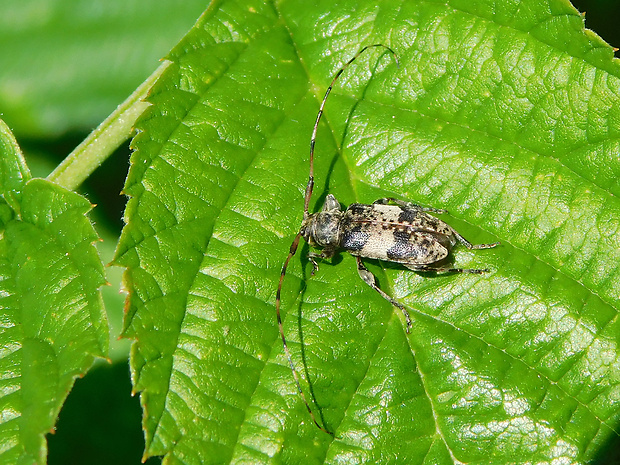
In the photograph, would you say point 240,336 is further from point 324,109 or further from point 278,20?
point 278,20

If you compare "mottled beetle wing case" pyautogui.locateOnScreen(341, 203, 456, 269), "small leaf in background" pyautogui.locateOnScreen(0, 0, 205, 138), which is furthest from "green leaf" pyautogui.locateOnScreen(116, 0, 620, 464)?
"small leaf in background" pyautogui.locateOnScreen(0, 0, 205, 138)

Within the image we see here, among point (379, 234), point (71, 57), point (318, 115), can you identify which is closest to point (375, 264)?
point (379, 234)

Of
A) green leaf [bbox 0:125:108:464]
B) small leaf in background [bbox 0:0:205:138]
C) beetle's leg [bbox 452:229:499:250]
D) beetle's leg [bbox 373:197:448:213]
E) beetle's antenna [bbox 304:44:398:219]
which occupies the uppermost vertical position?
small leaf in background [bbox 0:0:205:138]

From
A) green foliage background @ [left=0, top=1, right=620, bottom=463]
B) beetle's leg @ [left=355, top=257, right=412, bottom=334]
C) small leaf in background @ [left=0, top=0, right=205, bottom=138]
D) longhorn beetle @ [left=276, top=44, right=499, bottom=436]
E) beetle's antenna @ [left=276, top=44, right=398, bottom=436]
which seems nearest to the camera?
green foliage background @ [left=0, top=1, right=620, bottom=463]

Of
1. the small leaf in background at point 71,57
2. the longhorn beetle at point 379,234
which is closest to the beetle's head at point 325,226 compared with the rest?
the longhorn beetle at point 379,234

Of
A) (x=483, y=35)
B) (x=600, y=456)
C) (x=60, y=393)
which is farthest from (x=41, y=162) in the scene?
(x=600, y=456)

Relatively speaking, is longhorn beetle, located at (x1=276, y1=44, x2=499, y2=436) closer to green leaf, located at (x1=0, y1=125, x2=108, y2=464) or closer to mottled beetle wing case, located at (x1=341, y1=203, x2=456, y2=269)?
mottled beetle wing case, located at (x1=341, y1=203, x2=456, y2=269)

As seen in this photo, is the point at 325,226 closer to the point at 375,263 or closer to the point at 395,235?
the point at 375,263

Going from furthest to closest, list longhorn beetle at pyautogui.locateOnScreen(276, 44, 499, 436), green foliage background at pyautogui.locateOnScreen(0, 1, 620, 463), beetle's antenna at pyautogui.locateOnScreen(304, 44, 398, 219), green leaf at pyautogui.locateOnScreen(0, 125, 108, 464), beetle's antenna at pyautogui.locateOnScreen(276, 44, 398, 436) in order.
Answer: beetle's antenna at pyautogui.locateOnScreen(304, 44, 398, 219), longhorn beetle at pyautogui.locateOnScreen(276, 44, 499, 436), beetle's antenna at pyautogui.locateOnScreen(276, 44, 398, 436), green foliage background at pyautogui.locateOnScreen(0, 1, 620, 463), green leaf at pyautogui.locateOnScreen(0, 125, 108, 464)
